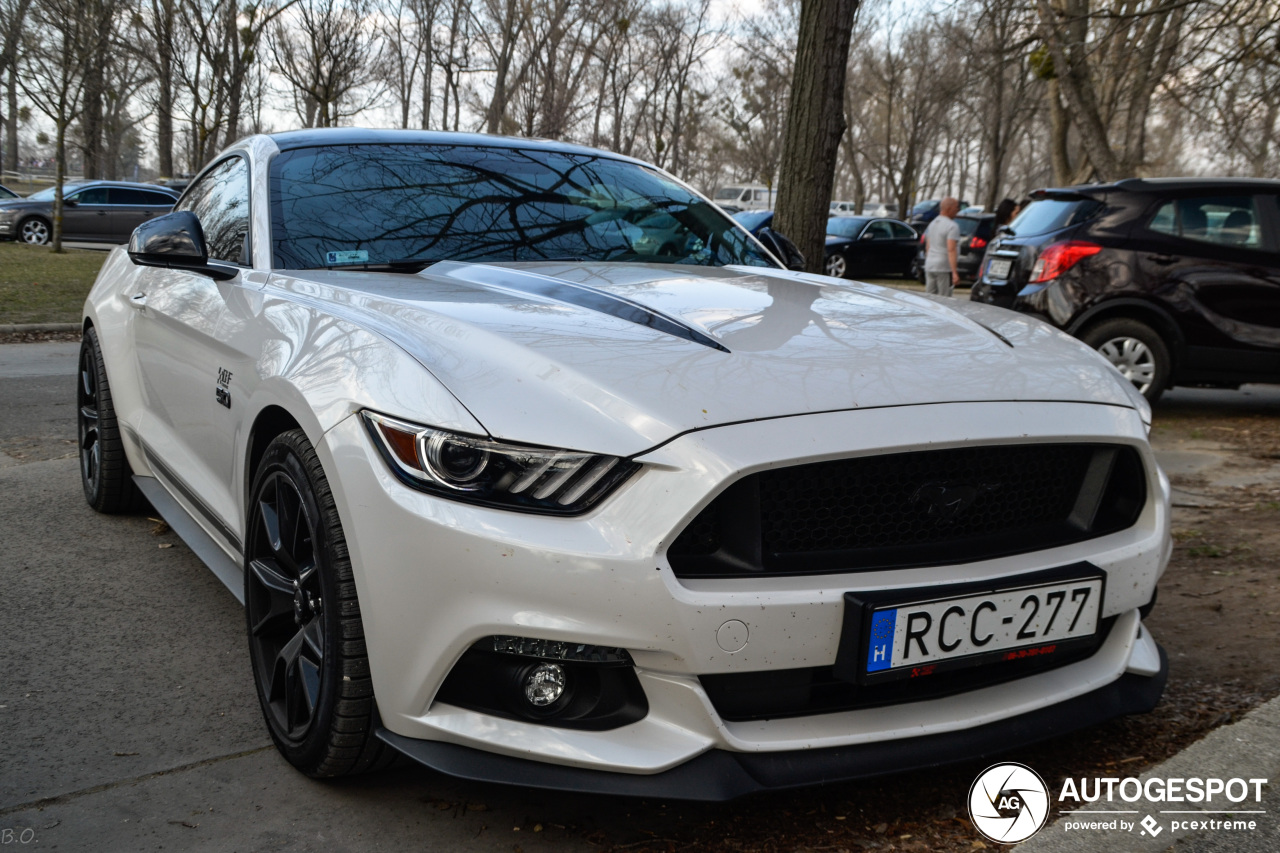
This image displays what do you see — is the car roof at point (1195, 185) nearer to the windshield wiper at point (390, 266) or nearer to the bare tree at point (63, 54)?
the windshield wiper at point (390, 266)

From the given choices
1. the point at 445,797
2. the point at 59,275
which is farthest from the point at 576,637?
the point at 59,275

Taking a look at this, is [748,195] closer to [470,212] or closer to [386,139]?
[386,139]

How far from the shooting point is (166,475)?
373cm

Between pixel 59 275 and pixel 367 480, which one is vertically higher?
pixel 367 480

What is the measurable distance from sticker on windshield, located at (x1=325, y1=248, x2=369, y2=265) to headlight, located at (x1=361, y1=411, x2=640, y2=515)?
1287mm

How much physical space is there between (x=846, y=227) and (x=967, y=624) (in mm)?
24899

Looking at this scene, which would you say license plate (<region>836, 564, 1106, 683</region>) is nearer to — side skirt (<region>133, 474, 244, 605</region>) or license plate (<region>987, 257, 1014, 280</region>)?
side skirt (<region>133, 474, 244, 605</region>)

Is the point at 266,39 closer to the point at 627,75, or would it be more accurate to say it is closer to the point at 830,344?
the point at 627,75

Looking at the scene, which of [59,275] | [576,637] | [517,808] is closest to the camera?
[576,637]

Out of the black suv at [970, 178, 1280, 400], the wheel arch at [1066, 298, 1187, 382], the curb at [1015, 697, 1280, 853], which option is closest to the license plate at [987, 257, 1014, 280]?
the black suv at [970, 178, 1280, 400]

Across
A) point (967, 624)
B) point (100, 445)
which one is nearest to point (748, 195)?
point (100, 445)

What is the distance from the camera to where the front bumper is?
6.30 feet

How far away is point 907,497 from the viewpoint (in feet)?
7.05

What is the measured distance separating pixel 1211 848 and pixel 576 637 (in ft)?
4.01
